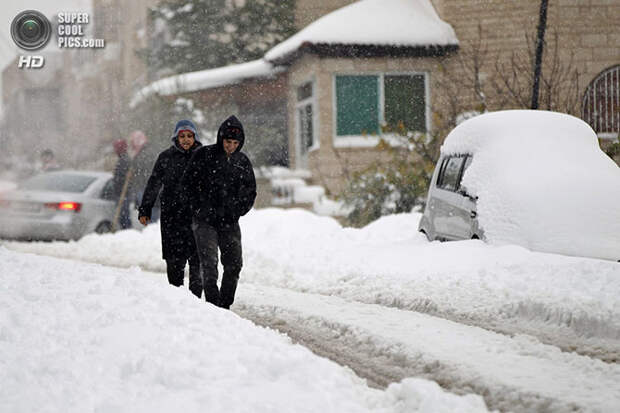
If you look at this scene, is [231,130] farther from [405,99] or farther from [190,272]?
[405,99]

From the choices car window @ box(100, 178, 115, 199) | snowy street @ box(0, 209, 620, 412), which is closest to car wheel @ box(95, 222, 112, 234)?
car window @ box(100, 178, 115, 199)

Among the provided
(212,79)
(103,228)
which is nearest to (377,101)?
(212,79)

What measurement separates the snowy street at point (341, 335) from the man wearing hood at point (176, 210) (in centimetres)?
46

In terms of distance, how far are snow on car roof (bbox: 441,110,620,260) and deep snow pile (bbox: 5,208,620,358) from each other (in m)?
0.38

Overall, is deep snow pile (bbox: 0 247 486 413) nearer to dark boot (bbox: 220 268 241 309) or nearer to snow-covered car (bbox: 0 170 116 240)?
dark boot (bbox: 220 268 241 309)

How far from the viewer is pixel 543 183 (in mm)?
9516

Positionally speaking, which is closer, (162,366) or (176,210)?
(162,366)

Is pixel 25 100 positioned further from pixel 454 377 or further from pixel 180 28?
pixel 454 377

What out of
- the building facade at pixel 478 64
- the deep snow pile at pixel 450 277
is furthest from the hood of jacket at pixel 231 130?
the building facade at pixel 478 64

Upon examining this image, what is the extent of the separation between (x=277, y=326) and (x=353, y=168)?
14269 mm

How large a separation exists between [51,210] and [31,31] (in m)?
3.19

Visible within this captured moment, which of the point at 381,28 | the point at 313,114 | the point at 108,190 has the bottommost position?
the point at 108,190

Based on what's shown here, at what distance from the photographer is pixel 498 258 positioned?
8.77 metres

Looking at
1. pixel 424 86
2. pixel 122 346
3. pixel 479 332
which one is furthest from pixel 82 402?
pixel 424 86
